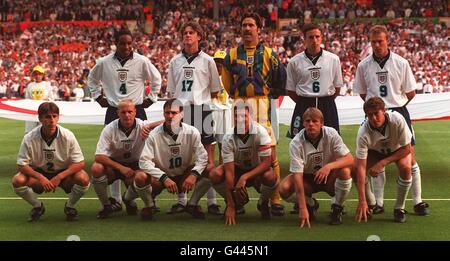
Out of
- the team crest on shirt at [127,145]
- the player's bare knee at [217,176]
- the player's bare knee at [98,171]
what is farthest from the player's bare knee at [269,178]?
the player's bare knee at [98,171]

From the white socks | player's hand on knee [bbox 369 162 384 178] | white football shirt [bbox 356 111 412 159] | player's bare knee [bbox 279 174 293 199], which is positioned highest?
white football shirt [bbox 356 111 412 159]

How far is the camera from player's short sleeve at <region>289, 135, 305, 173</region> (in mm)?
6894

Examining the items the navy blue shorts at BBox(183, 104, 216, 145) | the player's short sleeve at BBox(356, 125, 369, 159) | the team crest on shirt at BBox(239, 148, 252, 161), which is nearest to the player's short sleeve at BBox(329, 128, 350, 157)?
the player's short sleeve at BBox(356, 125, 369, 159)

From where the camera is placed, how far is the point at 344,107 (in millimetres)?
10195

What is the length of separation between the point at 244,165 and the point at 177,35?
27.8 meters

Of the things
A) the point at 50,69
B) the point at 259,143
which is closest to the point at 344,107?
the point at 259,143

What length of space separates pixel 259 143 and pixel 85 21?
30.6m

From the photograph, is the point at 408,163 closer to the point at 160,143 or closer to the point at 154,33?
the point at 160,143

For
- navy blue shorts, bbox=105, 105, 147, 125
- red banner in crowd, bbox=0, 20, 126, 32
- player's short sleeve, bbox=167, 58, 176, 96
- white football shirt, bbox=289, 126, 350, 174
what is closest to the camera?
white football shirt, bbox=289, 126, 350, 174

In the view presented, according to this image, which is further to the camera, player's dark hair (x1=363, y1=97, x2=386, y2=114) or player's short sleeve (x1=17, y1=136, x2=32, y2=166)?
player's short sleeve (x1=17, y1=136, x2=32, y2=166)

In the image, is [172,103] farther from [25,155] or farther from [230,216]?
[25,155]

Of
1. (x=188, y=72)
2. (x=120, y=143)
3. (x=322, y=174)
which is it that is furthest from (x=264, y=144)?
(x=120, y=143)

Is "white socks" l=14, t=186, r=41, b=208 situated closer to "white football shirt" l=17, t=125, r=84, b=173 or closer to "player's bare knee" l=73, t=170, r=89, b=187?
"white football shirt" l=17, t=125, r=84, b=173

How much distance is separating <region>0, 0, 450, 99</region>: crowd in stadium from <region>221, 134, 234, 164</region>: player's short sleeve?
20.4 metres
